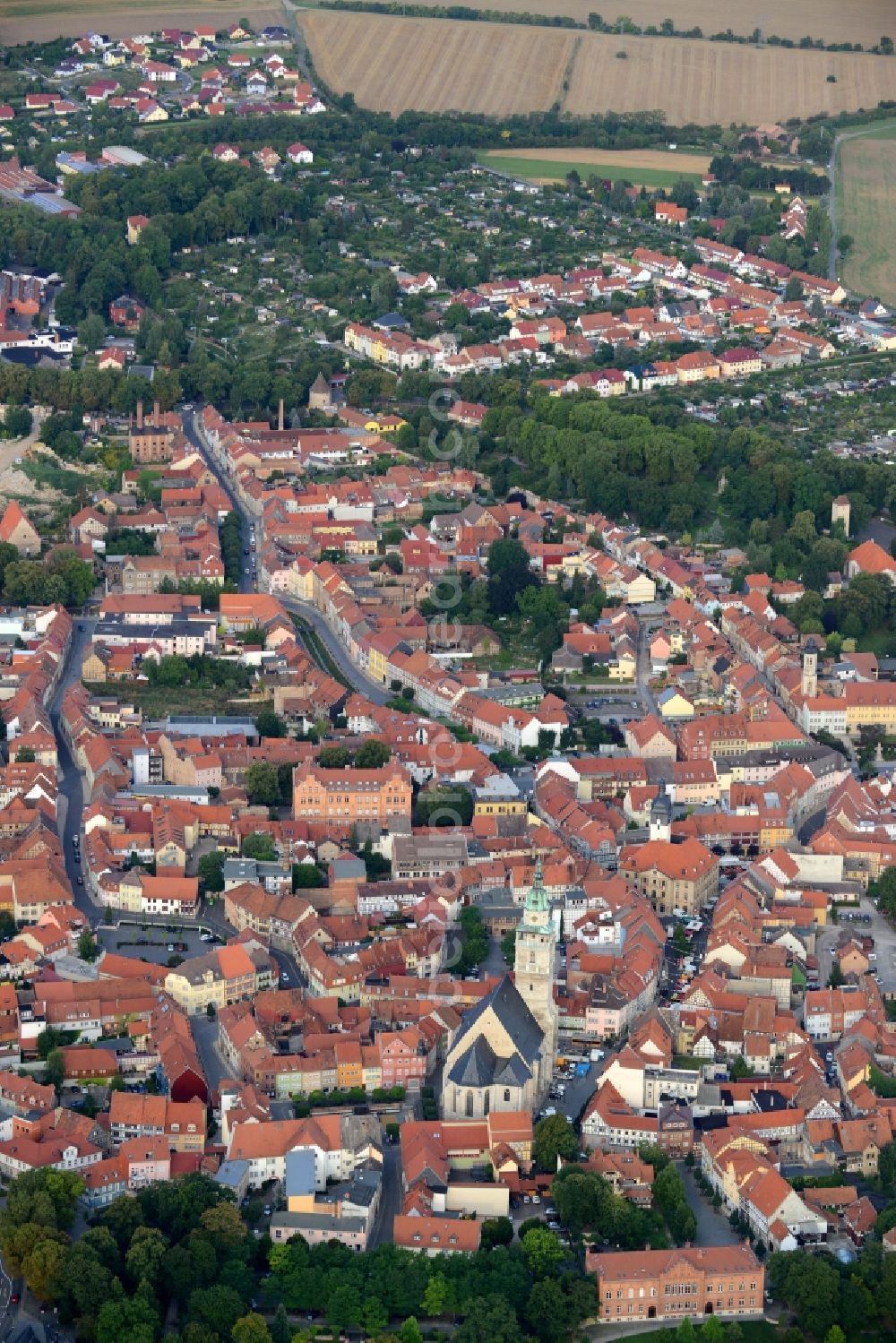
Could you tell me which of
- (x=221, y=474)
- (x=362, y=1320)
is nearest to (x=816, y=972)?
(x=362, y=1320)

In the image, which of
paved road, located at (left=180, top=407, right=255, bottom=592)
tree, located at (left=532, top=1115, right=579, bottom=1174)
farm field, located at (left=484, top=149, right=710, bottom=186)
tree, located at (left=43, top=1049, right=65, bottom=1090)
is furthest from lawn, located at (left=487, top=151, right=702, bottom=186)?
tree, located at (left=532, top=1115, right=579, bottom=1174)

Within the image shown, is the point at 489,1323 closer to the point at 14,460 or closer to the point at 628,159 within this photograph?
the point at 14,460

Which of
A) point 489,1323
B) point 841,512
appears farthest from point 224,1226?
point 841,512

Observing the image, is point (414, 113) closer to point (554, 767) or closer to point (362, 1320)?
point (554, 767)

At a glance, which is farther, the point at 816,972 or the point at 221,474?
the point at 221,474

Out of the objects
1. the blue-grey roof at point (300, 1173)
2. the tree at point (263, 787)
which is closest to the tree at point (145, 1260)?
the blue-grey roof at point (300, 1173)

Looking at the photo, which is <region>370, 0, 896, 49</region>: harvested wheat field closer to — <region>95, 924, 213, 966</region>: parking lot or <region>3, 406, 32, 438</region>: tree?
<region>3, 406, 32, 438</region>: tree
